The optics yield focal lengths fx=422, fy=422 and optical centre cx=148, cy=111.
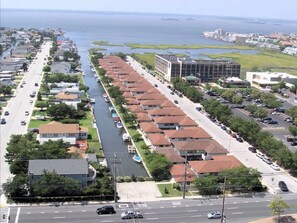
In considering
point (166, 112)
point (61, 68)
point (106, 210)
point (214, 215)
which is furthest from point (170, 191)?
point (61, 68)

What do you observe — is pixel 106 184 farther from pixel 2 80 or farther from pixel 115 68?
pixel 115 68

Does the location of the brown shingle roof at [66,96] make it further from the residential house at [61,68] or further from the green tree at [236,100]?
the residential house at [61,68]

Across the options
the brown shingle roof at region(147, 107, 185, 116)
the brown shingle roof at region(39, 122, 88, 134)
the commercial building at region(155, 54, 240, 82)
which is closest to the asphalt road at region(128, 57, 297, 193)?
the brown shingle roof at region(147, 107, 185, 116)

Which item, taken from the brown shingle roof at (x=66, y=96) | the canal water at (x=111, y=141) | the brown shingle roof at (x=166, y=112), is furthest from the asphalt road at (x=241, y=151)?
the brown shingle roof at (x=66, y=96)

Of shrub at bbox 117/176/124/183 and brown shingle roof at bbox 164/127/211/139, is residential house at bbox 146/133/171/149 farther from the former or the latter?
shrub at bbox 117/176/124/183

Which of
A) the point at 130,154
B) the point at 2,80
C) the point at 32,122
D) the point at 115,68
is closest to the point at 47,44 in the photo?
the point at 115,68

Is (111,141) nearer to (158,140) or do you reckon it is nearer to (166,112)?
(158,140)

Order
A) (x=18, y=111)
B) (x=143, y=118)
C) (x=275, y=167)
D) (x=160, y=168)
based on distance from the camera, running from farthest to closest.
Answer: (x=18, y=111) → (x=143, y=118) → (x=275, y=167) → (x=160, y=168)
